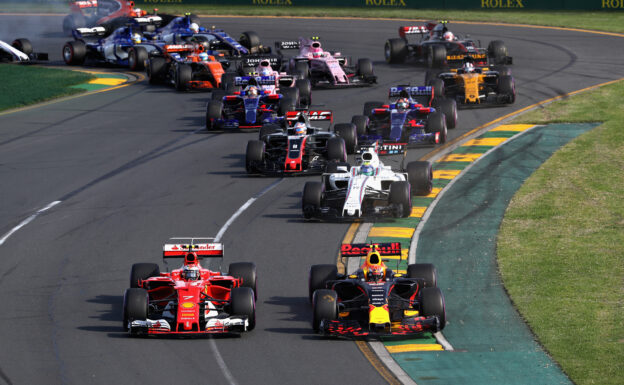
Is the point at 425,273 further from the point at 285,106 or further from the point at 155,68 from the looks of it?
the point at 155,68

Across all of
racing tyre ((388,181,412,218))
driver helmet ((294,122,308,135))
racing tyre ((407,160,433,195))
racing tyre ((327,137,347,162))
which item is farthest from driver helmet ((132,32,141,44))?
racing tyre ((388,181,412,218))

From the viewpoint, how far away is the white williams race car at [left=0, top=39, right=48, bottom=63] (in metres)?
61.3

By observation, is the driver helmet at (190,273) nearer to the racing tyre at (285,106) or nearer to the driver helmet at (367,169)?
the driver helmet at (367,169)

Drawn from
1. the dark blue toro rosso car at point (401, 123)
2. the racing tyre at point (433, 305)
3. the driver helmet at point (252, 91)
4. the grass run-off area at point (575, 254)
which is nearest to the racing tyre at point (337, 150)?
the dark blue toro rosso car at point (401, 123)

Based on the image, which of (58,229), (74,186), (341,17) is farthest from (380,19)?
(58,229)

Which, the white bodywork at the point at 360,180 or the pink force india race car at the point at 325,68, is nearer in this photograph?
the white bodywork at the point at 360,180

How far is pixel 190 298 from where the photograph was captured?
21.2 m

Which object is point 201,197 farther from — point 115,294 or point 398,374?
point 398,374

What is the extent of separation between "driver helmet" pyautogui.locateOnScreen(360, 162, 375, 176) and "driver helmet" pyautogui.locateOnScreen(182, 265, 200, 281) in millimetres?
8967

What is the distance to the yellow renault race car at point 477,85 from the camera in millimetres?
44250

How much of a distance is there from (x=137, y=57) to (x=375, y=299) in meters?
39.1

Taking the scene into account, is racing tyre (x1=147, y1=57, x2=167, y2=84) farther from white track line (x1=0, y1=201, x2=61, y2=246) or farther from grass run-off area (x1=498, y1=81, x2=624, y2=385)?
grass run-off area (x1=498, y1=81, x2=624, y2=385)

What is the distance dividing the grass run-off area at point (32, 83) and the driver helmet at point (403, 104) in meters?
19.7

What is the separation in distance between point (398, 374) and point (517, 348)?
274cm
